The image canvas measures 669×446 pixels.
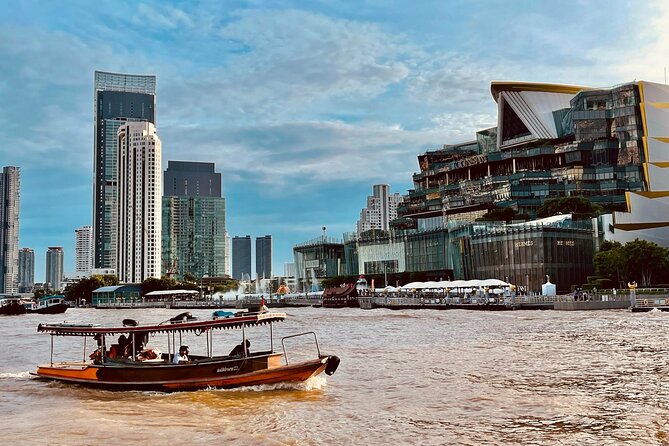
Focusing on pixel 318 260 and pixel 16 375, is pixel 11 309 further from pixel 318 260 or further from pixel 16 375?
pixel 16 375

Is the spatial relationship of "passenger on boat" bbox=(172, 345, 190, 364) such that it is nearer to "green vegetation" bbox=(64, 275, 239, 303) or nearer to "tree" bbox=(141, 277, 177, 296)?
"tree" bbox=(141, 277, 177, 296)

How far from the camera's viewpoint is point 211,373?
25328 millimetres

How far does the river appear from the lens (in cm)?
1833

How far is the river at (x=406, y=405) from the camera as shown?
18.3 m

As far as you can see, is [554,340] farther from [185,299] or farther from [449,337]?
[185,299]

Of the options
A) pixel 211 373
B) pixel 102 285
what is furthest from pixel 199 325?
pixel 102 285

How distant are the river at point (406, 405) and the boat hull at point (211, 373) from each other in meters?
0.40

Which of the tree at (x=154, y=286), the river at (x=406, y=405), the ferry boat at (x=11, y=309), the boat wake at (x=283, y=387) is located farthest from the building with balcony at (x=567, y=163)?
the boat wake at (x=283, y=387)

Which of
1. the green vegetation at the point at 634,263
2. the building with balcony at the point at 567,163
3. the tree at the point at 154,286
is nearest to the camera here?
the green vegetation at the point at 634,263

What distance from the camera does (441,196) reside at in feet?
567

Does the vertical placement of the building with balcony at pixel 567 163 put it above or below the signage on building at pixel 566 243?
above

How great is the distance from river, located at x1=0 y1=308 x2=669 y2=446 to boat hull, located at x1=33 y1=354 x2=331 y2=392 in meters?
0.40

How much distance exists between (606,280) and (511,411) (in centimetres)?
8209

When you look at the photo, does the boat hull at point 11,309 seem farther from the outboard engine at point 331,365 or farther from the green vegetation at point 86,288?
the outboard engine at point 331,365
